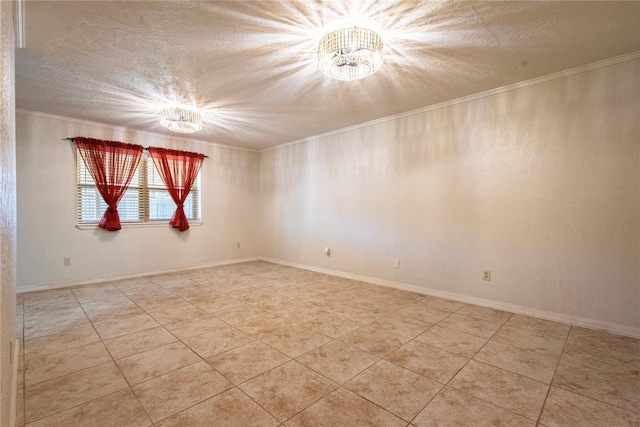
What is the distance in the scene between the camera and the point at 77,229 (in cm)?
429

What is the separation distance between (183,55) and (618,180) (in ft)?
13.3

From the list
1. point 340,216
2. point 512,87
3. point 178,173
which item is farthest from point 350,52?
point 178,173

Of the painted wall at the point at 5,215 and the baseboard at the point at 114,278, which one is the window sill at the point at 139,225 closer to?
the baseboard at the point at 114,278

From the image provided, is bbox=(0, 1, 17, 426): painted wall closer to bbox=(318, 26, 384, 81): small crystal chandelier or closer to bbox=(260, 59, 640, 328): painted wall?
bbox=(318, 26, 384, 81): small crystal chandelier

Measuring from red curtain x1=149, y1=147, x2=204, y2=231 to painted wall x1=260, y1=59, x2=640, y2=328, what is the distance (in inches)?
104

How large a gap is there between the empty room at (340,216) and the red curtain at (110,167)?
0.03 meters

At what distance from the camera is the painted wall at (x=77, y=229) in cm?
392

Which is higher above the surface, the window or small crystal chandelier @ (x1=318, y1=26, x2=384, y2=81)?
small crystal chandelier @ (x1=318, y1=26, x2=384, y2=81)

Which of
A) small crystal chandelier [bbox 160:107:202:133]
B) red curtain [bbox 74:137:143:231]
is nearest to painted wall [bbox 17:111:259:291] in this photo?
red curtain [bbox 74:137:143:231]

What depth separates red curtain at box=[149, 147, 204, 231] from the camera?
16.4 ft

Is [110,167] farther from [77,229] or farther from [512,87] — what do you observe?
[512,87]

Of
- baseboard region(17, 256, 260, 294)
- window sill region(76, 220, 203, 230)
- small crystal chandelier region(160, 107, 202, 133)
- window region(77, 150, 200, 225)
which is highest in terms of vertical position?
small crystal chandelier region(160, 107, 202, 133)

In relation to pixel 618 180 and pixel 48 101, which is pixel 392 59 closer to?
pixel 618 180

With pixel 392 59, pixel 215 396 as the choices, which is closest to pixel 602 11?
pixel 392 59
